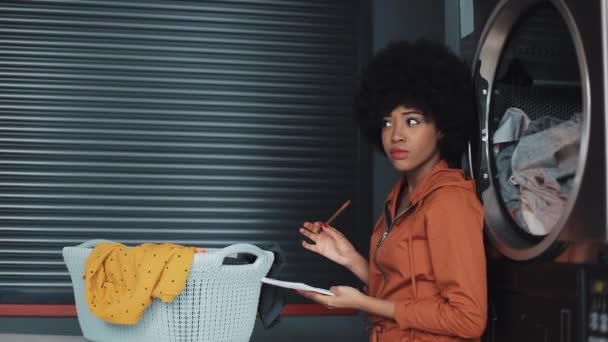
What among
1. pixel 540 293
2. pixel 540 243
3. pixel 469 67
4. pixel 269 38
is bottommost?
pixel 540 293

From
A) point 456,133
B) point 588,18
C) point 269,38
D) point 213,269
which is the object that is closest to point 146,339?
point 213,269

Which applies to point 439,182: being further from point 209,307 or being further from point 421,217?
point 209,307

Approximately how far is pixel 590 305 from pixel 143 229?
6.57 ft

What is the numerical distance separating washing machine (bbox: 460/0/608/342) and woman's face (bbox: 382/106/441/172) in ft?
0.46

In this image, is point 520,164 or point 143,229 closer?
point 520,164

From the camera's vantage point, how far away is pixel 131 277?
196cm

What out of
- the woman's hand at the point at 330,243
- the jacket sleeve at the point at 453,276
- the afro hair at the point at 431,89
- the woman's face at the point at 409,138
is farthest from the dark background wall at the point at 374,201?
the jacket sleeve at the point at 453,276

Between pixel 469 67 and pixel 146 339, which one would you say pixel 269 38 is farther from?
pixel 146 339

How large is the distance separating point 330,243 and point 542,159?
72 cm

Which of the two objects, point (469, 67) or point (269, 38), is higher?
point (269, 38)

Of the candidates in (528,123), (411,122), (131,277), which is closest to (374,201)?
(411,122)

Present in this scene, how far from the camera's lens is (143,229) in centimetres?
311

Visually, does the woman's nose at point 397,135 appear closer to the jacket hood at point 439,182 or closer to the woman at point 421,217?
the woman at point 421,217

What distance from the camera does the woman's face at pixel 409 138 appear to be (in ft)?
6.81
